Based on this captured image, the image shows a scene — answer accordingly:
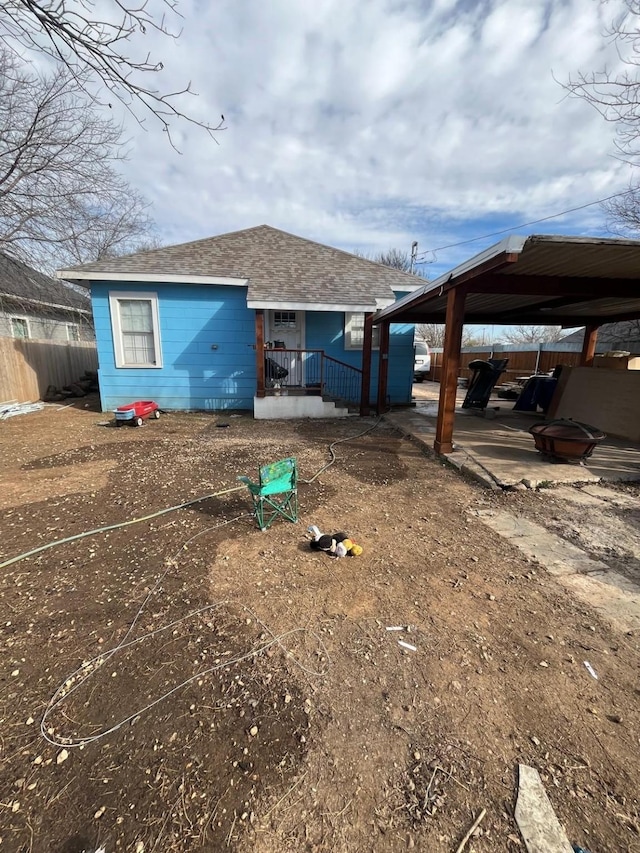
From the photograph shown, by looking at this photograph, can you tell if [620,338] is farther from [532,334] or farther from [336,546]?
[532,334]

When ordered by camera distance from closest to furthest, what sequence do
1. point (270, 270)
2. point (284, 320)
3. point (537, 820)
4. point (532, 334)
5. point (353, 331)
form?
point (537, 820) → point (270, 270) → point (284, 320) → point (353, 331) → point (532, 334)

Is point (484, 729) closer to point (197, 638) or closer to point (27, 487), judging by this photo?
point (197, 638)

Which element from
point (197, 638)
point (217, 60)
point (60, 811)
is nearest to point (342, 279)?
point (217, 60)

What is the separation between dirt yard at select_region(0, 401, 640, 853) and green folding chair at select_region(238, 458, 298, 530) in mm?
174

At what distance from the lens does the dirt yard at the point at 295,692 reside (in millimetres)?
1321

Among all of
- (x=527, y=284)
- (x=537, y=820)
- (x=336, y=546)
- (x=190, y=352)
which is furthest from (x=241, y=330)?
(x=537, y=820)

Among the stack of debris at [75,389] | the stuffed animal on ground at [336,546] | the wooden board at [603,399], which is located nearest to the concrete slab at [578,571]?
the stuffed animal on ground at [336,546]

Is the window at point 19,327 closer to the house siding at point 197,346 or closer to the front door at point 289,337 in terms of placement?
the house siding at point 197,346

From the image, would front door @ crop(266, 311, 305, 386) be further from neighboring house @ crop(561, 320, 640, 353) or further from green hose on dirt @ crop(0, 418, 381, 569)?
neighboring house @ crop(561, 320, 640, 353)

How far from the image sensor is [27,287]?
35.1ft

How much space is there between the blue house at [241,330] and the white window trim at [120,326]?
2 centimetres

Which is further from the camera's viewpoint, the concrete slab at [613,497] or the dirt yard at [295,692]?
the concrete slab at [613,497]

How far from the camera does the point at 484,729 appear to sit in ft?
5.40

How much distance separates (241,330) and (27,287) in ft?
22.2
